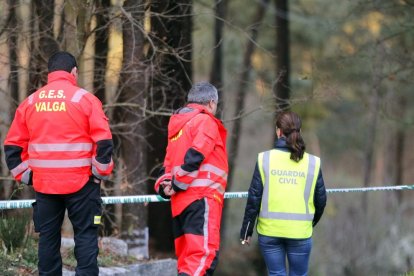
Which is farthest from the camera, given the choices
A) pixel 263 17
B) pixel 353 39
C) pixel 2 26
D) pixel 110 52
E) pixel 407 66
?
pixel 263 17

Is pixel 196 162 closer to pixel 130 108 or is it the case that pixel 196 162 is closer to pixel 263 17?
pixel 130 108

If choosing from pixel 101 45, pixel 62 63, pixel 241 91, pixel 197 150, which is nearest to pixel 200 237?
pixel 197 150

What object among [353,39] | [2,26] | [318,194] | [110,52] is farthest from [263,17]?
[318,194]

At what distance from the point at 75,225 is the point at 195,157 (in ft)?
3.70

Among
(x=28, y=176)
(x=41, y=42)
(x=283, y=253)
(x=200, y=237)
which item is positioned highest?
(x=41, y=42)

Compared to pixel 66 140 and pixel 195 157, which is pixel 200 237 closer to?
pixel 195 157

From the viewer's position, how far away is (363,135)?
37.4m

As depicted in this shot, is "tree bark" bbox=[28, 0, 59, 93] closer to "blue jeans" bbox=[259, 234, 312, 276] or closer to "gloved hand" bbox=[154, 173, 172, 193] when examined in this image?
"gloved hand" bbox=[154, 173, 172, 193]

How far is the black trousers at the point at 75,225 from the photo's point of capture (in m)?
6.23

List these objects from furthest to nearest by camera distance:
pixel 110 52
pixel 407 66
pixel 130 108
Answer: pixel 407 66 < pixel 110 52 < pixel 130 108

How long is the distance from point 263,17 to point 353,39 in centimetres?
456

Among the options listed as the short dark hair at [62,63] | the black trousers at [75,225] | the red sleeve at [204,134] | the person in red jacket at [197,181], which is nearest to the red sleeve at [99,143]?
the black trousers at [75,225]

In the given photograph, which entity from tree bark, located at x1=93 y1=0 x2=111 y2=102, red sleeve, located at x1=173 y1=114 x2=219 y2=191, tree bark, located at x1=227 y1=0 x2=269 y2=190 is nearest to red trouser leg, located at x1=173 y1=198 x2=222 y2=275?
red sleeve, located at x1=173 y1=114 x2=219 y2=191

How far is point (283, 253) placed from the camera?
6391 millimetres
